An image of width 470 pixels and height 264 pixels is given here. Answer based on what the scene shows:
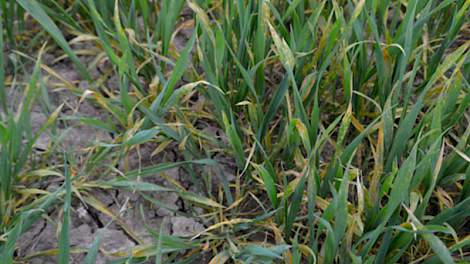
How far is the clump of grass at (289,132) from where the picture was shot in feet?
4.18

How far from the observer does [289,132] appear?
1.34 m

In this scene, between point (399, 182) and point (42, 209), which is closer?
point (399, 182)

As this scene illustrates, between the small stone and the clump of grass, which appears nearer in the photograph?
the clump of grass

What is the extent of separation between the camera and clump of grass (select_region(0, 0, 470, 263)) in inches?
50.2

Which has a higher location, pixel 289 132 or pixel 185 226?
pixel 289 132

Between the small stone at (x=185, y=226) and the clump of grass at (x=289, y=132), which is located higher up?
the clump of grass at (x=289, y=132)

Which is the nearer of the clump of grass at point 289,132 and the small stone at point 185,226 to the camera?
the clump of grass at point 289,132

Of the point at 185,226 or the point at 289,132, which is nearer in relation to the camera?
the point at 289,132

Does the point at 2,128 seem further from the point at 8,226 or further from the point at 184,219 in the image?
the point at 184,219

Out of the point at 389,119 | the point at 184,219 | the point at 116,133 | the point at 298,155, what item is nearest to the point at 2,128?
the point at 116,133

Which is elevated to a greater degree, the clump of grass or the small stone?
the clump of grass

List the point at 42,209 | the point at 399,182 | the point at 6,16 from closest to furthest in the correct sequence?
the point at 399,182, the point at 42,209, the point at 6,16

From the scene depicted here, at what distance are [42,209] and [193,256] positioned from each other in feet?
0.91

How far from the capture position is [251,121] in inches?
56.6
